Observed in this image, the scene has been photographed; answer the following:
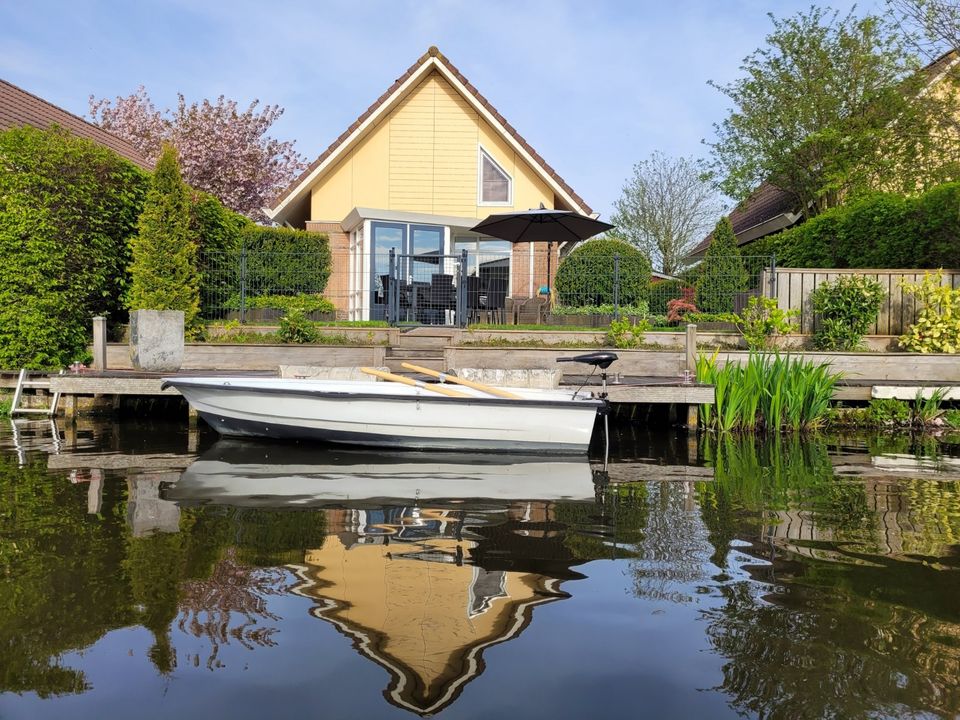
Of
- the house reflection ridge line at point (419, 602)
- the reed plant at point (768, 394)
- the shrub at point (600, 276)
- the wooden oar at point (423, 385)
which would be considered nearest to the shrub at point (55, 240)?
the wooden oar at point (423, 385)

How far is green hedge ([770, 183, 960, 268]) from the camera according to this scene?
13438mm

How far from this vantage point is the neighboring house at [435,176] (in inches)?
724

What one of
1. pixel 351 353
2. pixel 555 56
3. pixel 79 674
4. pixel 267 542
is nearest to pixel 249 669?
pixel 79 674

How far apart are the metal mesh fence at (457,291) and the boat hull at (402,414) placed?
551cm

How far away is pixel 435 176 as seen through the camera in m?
18.9

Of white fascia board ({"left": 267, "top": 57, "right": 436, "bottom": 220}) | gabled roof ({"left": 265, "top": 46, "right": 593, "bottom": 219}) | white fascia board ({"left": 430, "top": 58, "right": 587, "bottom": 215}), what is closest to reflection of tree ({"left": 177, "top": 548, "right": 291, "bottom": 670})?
white fascia board ({"left": 267, "top": 57, "right": 436, "bottom": 220})

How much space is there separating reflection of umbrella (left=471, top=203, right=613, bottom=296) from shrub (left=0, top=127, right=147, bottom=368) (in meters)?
6.87

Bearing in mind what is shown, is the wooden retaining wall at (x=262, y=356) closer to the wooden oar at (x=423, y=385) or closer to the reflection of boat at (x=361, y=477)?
the reflection of boat at (x=361, y=477)

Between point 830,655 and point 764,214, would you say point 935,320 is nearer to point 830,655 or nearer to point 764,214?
point 830,655

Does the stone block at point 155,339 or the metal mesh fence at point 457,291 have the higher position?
the metal mesh fence at point 457,291

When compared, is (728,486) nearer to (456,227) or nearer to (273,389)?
(273,389)

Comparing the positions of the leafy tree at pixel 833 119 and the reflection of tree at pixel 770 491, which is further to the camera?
the leafy tree at pixel 833 119

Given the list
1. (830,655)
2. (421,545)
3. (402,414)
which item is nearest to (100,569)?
(421,545)

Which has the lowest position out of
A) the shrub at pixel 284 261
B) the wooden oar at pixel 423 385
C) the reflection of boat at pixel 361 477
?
the reflection of boat at pixel 361 477
